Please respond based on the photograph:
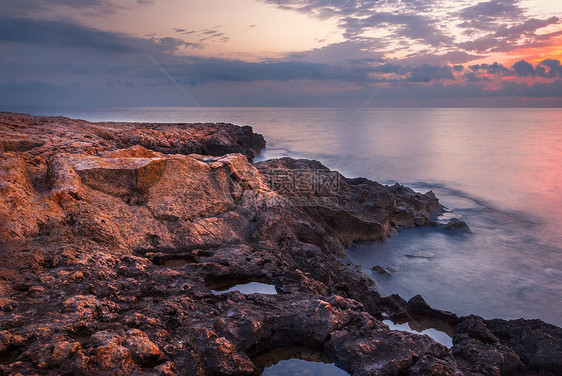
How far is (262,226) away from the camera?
6805 millimetres

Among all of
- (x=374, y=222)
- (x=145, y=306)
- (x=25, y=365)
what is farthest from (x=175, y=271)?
(x=374, y=222)

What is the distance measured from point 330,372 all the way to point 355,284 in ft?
9.64

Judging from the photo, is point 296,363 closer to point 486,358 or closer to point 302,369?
point 302,369

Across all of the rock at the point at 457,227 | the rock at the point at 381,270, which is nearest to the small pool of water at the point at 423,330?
the rock at the point at 381,270

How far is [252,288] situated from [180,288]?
1.11m

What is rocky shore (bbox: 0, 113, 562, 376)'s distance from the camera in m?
3.30

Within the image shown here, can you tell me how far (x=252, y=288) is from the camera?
5.05 m

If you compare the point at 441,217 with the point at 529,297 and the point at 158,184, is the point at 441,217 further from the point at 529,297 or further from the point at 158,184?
the point at 158,184

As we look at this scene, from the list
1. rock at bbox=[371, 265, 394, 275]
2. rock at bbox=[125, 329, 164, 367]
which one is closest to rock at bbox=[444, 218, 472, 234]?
rock at bbox=[371, 265, 394, 275]

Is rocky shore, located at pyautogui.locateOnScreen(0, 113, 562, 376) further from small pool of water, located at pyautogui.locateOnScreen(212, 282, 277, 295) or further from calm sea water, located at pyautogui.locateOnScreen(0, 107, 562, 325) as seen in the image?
calm sea water, located at pyautogui.locateOnScreen(0, 107, 562, 325)

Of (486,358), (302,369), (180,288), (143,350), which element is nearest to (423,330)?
(486,358)

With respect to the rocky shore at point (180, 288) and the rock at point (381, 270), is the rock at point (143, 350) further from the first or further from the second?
the rock at point (381, 270)

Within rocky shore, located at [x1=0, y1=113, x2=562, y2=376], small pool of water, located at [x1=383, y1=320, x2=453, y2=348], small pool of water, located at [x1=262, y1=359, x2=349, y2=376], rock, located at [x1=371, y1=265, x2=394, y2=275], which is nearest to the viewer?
rocky shore, located at [x1=0, y1=113, x2=562, y2=376]

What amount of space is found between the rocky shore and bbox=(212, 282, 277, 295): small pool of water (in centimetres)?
11
